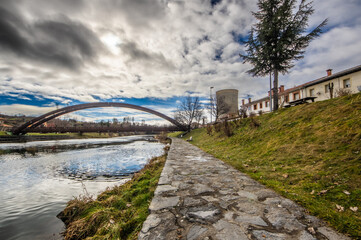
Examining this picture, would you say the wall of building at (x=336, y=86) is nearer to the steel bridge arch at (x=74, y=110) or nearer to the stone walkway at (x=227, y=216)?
the stone walkway at (x=227, y=216)

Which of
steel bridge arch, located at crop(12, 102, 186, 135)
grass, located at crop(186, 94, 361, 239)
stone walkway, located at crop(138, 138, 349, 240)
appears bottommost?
stone walkway, located at crop(138, 138, 349, 240)

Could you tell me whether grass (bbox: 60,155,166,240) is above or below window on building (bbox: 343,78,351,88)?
below

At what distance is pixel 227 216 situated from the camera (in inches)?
81.8

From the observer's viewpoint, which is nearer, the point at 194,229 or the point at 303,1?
the point at 194,229

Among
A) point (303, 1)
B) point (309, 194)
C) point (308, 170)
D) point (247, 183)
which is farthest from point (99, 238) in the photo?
point (303, 1)

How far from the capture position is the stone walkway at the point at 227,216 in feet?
5.55

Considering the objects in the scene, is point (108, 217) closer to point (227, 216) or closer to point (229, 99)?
point (227, 216)

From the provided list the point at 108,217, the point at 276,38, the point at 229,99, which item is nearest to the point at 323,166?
the point at 108,217

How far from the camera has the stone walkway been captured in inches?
66.6

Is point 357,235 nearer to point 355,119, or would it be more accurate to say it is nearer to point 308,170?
point 308,170

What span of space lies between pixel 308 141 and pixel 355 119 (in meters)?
1.39

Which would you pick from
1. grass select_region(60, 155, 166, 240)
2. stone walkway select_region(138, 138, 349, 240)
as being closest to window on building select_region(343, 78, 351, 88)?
stone walkway select_region(138, 138, 349, 240)

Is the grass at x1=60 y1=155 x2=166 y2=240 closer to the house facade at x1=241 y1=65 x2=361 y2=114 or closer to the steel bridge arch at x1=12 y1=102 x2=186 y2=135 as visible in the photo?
the house facade at x1=241 y1=65 x2=361 y2=114

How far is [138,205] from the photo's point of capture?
3184 millimetres
